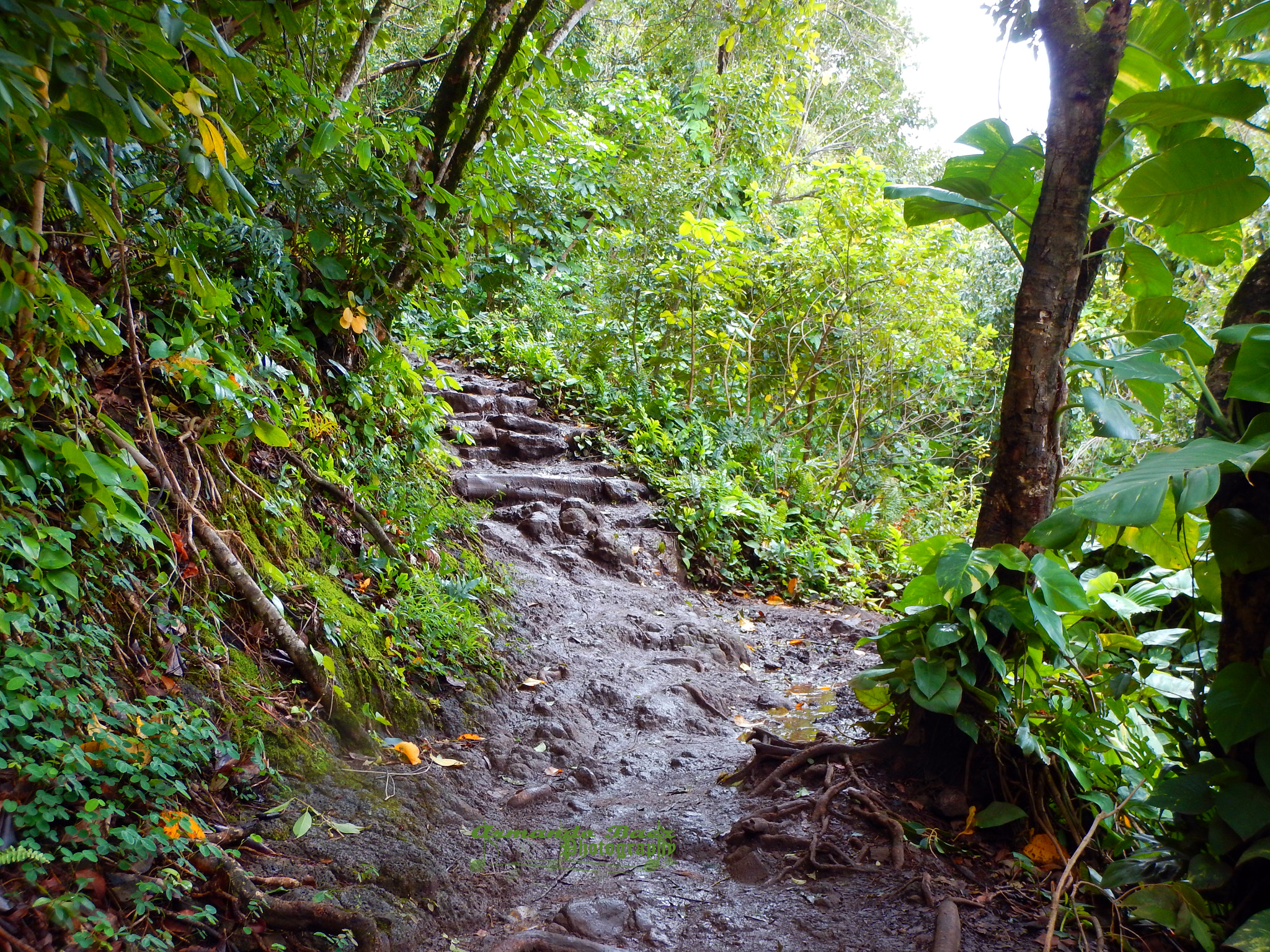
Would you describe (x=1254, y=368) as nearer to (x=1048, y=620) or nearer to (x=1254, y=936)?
(x=1048, y=620)

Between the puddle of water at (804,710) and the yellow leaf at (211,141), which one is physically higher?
the yellow leaf at (211,141)

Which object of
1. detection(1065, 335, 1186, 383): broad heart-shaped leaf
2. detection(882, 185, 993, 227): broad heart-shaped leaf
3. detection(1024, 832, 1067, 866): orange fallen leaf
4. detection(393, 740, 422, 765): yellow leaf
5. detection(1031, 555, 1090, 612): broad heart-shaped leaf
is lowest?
detection(393, 740, 422, 765): yellow leaf

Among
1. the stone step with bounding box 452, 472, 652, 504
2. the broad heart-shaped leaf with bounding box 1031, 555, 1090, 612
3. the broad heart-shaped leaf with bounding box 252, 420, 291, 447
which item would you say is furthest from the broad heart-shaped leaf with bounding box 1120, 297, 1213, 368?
the stone step with bounding box 452, 472, 652, 504

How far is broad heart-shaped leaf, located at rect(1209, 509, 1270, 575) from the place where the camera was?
189 cm

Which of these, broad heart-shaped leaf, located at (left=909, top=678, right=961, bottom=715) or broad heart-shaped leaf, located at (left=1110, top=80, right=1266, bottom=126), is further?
broad heart-shaped leaf, located at (left=909, top=678, right=961, bottom=715)

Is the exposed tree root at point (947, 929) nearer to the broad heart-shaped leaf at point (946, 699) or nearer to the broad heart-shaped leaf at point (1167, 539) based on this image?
the broad heart-shaped leaf at point (946, 699)

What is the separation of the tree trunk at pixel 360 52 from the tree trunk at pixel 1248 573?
13.2 ft

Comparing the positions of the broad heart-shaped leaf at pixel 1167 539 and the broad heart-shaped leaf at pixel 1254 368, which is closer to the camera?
the broad heart-shaped leaf at pixel 1254 368

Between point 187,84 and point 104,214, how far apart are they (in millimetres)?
507

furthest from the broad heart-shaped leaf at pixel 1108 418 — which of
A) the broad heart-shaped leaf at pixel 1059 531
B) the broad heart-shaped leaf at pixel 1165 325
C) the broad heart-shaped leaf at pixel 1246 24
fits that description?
the broad heart-shaped leaf at pixel 1246 24

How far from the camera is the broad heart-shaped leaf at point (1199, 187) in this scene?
218 cm

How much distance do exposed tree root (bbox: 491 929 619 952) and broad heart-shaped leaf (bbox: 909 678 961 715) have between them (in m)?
1.22

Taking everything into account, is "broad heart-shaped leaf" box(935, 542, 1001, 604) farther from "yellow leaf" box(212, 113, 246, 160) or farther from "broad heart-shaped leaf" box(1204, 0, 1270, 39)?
"yellow leaf" box(212, 113, 246, 160)

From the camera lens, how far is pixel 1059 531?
2.08 m
